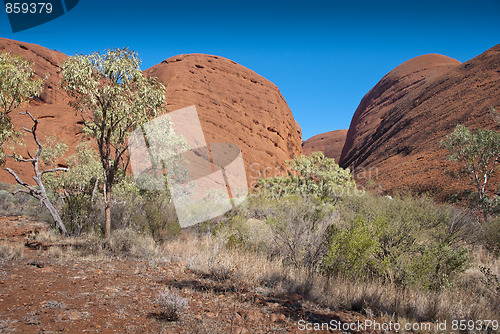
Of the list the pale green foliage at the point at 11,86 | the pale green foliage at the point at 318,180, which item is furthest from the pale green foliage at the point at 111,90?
the pale green foliage at the point at 318,180

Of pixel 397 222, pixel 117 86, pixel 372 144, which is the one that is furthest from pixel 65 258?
pixel 372 144

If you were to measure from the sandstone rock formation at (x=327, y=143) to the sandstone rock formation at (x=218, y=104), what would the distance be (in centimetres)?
4154

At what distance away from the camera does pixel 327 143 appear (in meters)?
105

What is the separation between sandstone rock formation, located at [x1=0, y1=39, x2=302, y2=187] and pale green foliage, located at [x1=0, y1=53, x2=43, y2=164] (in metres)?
27.9

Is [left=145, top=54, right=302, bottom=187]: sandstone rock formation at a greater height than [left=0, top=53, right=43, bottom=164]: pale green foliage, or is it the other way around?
[left=145, top=54, right=302, bottom=187]: sandstone rock formation

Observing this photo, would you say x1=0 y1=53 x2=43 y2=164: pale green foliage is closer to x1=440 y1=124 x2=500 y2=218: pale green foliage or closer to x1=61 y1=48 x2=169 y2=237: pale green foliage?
x1=61 y1=48 x2=169 y2=237: pale green foliage

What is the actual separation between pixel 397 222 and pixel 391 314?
2.01 m

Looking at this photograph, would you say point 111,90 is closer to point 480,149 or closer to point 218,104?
point 480,149

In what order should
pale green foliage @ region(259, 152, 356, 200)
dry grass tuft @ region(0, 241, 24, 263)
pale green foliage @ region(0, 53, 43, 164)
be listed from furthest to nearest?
pale green foliage @ region(259, 152, 356, 200), pale green foliage @ region(0, 53, 43, 164), dry grass tuft @ region(0, 241, 24, 263)

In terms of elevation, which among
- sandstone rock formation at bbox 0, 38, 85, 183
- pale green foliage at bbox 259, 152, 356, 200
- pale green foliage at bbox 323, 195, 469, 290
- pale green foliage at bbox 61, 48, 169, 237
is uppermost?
sandstone rock formation at bbox 0, 38, 85, 183

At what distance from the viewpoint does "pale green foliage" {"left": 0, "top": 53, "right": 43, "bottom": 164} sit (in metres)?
7.47

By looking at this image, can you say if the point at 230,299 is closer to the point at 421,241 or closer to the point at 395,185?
the point at 421,241

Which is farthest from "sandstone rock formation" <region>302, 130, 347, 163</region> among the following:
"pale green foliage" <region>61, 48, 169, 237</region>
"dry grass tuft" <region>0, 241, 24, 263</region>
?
"dry grass tuft" <region>0, 241, 24, 263</region>

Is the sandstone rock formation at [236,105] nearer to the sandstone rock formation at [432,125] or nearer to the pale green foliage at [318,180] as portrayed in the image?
the sandstone rock formation at [432,125]
